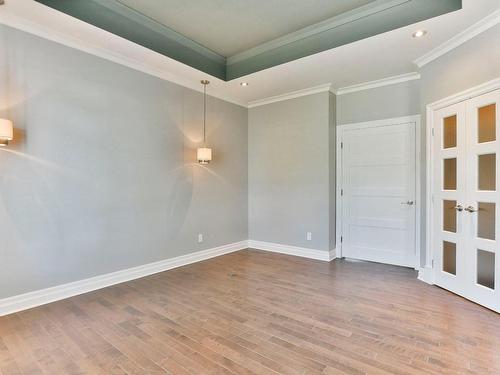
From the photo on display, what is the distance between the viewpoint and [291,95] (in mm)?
4910

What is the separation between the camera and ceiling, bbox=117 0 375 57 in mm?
3008

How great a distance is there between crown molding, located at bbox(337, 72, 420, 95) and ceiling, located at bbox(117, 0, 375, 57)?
1.46 meters

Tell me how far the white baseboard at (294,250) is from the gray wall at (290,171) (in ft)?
0.25

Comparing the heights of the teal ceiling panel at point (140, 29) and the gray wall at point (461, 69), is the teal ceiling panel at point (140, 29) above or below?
above

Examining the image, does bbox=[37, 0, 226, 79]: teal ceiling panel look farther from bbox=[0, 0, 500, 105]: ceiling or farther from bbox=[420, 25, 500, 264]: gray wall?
bbox=[420, 25, 500, 264]: gray wall

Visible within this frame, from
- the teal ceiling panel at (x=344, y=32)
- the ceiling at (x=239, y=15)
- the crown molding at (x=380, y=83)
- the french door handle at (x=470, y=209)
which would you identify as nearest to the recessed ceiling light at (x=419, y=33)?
the teal ceiling panel at (x=344, y=32)

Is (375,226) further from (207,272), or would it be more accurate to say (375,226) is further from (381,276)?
(207,272)

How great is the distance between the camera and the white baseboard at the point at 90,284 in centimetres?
274

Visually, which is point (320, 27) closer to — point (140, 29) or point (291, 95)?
point (291, 95)

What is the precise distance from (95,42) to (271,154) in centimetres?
316

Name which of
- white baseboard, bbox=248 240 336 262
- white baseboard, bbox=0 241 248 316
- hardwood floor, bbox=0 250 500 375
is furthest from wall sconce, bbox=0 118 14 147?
white baseboard, bbox=248 240 336 262

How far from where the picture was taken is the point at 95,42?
10.4ft

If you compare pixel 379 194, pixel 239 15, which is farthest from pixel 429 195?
pixel 239 15

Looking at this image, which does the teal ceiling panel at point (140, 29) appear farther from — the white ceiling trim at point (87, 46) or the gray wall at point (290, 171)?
the gray wall at point (290, 171)
